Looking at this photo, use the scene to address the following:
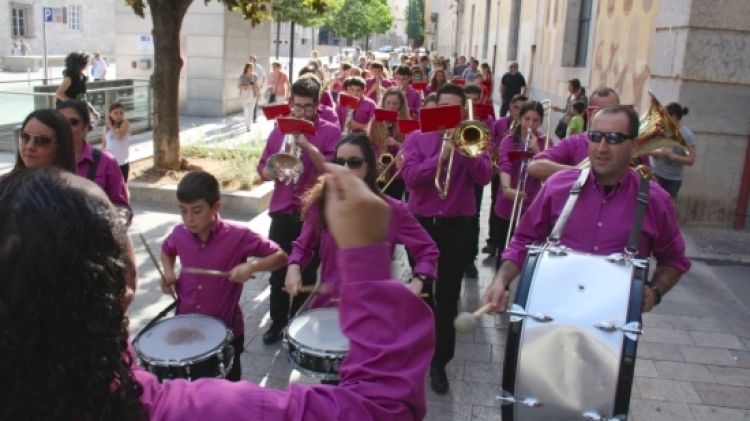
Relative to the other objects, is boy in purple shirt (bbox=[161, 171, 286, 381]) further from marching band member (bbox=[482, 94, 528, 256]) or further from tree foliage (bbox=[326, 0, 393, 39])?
tree foliage (bbox=[326, 0, 393, 39])

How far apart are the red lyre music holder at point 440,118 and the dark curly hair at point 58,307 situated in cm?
361

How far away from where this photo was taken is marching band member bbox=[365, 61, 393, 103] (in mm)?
11773

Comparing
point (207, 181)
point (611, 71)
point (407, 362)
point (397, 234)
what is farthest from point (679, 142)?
point (611, 71)

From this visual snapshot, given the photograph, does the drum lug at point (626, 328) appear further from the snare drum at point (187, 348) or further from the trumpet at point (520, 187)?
the trumpet at point (520, 187)

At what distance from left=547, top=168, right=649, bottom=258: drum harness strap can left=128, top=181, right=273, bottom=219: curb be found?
5.98 metres

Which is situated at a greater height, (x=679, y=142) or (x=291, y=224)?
(x=679, y=142)

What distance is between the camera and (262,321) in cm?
567

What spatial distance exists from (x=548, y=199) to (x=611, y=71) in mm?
8501

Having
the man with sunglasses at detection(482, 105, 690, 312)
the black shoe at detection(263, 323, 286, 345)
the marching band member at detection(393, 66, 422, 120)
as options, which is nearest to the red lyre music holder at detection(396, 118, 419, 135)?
the black shoe at detection(263, 323, 286, 345)

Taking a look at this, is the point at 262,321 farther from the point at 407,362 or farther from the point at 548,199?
the point at 407,362

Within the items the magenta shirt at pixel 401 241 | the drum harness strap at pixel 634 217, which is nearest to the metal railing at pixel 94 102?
the magenta shirt at pixel 401 241

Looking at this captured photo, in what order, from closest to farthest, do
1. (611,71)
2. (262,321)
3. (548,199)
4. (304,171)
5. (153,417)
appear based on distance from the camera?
(153,417)
(548,199)
(304,171)
(262,321)
(611,71)

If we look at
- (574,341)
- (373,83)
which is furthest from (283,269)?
(373,83)

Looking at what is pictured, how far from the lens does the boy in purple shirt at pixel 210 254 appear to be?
3695 mm
